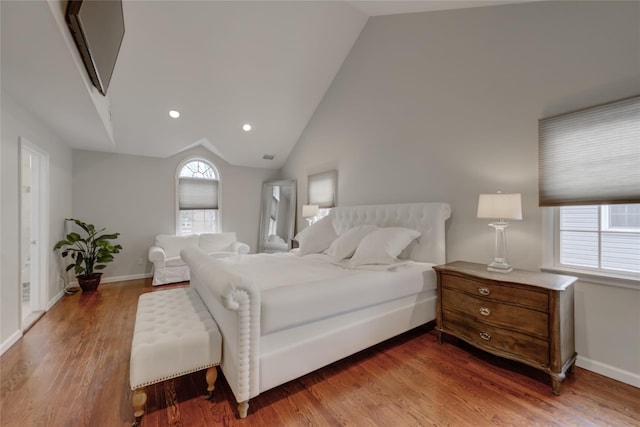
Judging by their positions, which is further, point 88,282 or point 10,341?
point 88,282

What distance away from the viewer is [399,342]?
8.29ft

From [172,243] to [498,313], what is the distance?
5094 mm

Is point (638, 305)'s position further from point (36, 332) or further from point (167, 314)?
point (36, 332)

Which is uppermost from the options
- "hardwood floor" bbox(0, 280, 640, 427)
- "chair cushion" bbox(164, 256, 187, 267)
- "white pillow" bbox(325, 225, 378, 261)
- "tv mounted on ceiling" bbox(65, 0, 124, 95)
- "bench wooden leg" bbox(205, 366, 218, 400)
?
→ "tv mounted on ceiling" bbox(65, 0, 124, 95)

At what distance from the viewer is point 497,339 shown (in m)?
2.03

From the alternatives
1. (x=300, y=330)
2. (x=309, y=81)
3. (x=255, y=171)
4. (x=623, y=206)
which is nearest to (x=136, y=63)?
(x=309, y=81)

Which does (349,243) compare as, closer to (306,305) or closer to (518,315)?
(306,305)

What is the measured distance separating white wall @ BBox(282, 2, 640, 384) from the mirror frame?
6.31 ft

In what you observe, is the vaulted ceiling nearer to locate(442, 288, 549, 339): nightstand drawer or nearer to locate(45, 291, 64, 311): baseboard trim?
locate(45, 291, 64, 311): baseboard trim

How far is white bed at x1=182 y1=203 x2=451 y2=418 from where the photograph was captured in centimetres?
152

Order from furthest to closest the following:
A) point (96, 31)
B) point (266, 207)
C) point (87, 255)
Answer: point (266, 207), point (87, 255), point (96, 31)

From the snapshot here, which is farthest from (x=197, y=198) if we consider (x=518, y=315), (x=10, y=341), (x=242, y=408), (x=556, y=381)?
(x=556, y=381)

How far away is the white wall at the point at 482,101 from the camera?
1929mm

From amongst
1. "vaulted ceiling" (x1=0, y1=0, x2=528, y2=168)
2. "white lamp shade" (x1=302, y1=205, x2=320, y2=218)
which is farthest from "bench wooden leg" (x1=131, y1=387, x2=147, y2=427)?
"white lamp shade" (x1=302, y1=205, x2=320, y2=218)
